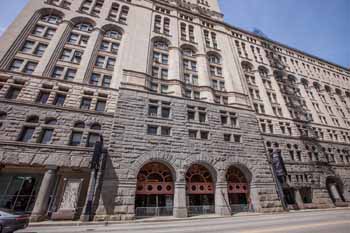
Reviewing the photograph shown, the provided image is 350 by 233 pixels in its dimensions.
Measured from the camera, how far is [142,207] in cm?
1501

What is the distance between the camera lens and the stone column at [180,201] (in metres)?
14.7

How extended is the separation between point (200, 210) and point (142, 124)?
11.4 meters

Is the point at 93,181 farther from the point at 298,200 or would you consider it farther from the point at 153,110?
the point at 298,200

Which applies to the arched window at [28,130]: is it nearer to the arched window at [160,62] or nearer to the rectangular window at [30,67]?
the rectangular window at [30,67]

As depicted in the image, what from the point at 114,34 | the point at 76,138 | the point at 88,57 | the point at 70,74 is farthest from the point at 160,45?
the point at 76,138

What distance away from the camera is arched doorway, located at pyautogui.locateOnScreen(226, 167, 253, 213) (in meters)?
18.2

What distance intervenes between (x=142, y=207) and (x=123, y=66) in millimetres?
18406

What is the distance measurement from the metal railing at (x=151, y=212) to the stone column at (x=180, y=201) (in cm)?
92

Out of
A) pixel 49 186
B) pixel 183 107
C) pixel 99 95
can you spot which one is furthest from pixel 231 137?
pixel 49 186

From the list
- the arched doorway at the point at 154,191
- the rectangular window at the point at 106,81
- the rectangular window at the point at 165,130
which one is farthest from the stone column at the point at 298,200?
the rectangular window at the point at 106,81

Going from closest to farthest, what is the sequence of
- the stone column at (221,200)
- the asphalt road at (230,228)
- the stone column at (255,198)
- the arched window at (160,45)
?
the asphalt road at (230,228), the stone column at (221,200), the stone column at (255,198), the arched window at (160,45)

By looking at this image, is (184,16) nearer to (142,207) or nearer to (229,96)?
(229,96)

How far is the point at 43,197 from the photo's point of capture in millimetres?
13414

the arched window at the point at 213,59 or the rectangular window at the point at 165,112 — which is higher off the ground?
the arched window at the point at 213,59
